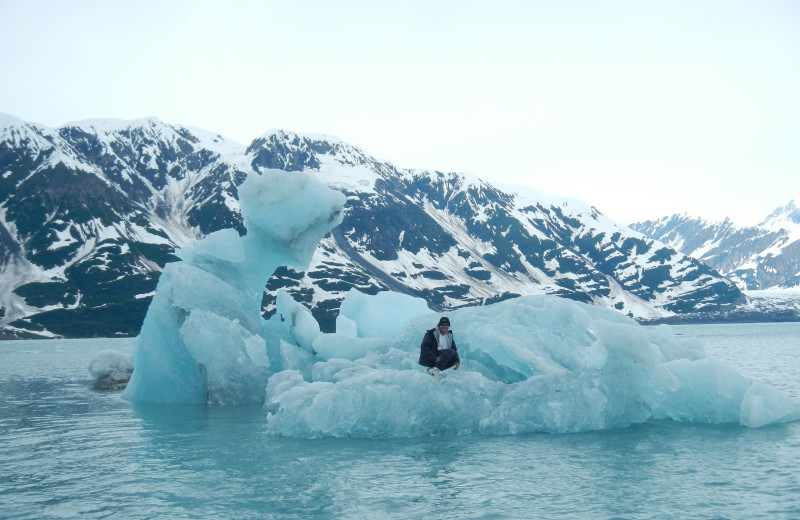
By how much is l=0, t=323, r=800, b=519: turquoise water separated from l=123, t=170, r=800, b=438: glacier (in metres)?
0.63

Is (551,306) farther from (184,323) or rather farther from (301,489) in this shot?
(184,323)

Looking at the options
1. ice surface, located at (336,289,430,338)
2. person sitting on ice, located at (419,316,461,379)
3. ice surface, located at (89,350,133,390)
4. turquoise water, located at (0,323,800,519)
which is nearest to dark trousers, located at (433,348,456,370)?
person sitting on ice, located at (419,316,461,379)

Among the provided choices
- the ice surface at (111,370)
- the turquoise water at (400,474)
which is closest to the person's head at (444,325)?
the turquoise water at (400,474)

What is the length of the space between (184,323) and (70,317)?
153 meters

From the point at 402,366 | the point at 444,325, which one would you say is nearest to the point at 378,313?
the point at 402,366

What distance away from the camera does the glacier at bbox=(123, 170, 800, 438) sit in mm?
15820

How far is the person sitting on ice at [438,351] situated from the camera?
15508 mm

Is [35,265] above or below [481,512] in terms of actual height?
above

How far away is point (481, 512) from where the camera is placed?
9.30 metres

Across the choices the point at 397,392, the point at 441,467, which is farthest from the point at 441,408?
the point at 441,467

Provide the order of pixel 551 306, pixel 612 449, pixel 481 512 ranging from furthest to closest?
pixel 551 306, pixel 612 449, pixel 481 512

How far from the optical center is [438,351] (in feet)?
51.1

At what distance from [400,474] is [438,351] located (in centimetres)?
433

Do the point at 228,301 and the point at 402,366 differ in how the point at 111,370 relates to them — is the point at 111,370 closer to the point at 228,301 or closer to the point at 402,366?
the point at 228,301
